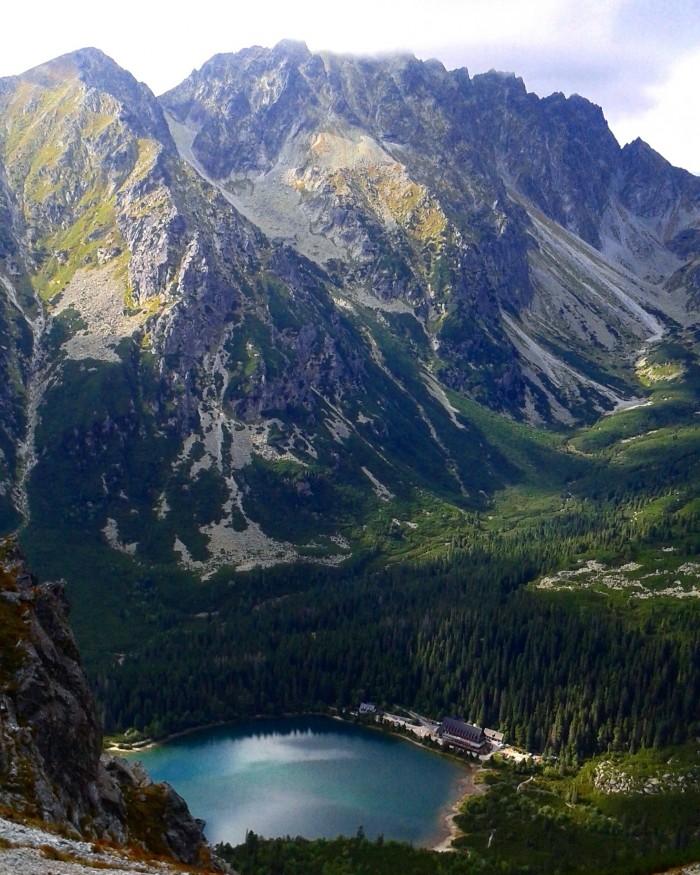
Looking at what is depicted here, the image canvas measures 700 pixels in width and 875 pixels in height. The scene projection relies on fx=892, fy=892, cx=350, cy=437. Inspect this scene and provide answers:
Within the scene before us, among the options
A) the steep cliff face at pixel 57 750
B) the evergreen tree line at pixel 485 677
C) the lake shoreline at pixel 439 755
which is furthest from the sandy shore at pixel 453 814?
the steep cliff face at pixel 57 750

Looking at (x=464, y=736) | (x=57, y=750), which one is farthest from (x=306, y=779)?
(x=57, y=750)

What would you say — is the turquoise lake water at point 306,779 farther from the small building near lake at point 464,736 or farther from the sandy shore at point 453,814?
the small building near lake at point 464,736

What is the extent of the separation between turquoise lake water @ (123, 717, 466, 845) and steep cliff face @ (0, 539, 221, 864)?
53.0 m

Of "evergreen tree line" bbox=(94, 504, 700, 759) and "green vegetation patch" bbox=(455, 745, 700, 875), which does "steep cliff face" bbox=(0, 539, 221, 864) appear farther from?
"evergreen tree line" bbox=(94, 504, 700, 759)

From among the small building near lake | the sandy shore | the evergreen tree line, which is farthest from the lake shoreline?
the small building near lake

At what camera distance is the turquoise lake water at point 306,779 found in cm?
12356

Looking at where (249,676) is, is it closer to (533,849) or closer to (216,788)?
(216,788)

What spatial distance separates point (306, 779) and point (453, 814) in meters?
24.7

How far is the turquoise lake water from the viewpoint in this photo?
4865 inches

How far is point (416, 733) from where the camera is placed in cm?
16200

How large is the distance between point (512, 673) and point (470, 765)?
30.9 m

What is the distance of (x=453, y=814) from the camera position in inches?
5044

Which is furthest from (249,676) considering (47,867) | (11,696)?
(47,867)

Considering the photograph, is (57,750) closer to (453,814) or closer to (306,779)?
(453,814)
